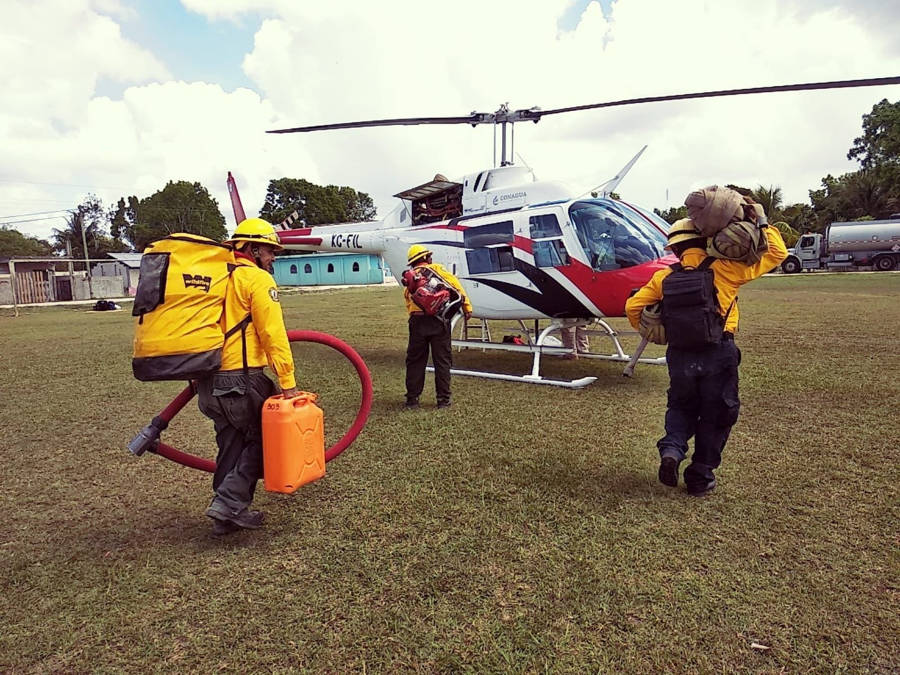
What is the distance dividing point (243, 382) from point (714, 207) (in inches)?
118

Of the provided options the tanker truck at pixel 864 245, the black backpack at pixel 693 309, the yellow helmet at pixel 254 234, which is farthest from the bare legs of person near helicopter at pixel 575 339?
the tanker truck at pixel 864 245

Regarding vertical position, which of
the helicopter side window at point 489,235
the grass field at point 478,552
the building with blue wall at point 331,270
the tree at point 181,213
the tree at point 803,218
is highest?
the tree at point 181,213

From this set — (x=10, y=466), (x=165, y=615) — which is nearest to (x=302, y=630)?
(x=165, y=615)

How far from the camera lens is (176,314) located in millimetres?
2781

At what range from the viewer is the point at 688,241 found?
11.5 ft

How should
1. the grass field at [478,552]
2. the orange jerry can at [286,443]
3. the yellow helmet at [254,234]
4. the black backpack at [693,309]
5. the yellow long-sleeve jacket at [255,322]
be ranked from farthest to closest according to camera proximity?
the black backpack at [693,309]
the yellow helmet at [254,234]
the yellow long-sleeve jacket at [255,322]
the orange jerry can at [286,443]
the grass field at [478,552]

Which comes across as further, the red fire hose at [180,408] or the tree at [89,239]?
the tree at [89,239]

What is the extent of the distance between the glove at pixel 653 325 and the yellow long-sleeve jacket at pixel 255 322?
2334mm

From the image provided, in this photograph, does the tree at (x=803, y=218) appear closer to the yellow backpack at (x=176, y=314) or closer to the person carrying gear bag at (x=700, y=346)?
the person carrying gear bag at (x=700, y=346)

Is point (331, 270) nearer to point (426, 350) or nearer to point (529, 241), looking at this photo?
point (529, 241)

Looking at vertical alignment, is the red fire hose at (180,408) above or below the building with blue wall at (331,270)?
below

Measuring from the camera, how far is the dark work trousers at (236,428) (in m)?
2.98

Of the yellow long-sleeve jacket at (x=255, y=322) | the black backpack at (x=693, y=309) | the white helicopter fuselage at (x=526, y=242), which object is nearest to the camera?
the yellow long-sleeve jacket at (x=255, y=322)

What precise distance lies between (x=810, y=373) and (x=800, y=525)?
4.42 m
